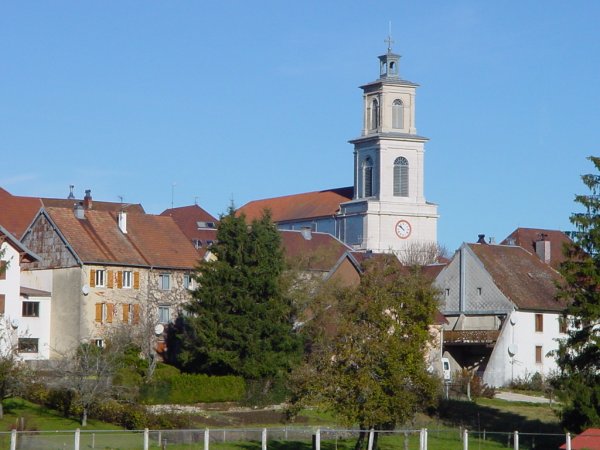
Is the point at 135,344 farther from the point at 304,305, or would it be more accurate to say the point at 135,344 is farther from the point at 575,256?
the point at 575,256

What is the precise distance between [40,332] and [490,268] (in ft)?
87.7

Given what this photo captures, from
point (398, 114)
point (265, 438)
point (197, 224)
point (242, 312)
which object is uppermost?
point (398, 114)

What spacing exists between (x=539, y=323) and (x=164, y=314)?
21.6 m

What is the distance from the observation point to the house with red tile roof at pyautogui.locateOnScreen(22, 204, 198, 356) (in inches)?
2872

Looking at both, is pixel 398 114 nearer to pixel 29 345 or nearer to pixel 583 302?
pixel 29 345

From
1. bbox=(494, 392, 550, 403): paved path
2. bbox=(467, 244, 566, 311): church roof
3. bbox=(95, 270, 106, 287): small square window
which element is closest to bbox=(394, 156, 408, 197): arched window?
bbox=(467, 244, 566, 311): church roof

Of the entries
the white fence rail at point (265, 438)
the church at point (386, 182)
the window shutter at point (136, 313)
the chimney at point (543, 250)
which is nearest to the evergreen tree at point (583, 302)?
the white fence rail at point (265, 438)

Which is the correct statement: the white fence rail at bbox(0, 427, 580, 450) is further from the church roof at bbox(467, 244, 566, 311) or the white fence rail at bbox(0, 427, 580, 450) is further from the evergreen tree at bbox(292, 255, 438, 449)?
the church roof at bbox(467, 244, 566, 311)

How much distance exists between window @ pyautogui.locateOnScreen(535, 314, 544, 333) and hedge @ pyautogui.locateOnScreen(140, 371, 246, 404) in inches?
893

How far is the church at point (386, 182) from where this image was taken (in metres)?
146

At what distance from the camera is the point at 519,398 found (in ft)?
231

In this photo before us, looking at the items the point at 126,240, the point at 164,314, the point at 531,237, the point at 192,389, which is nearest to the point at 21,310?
the point at 126,240

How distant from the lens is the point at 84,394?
51.3 meters

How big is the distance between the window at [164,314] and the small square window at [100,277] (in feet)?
13.2
